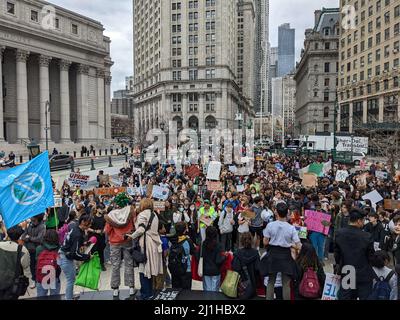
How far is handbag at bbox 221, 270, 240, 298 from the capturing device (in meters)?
5.91

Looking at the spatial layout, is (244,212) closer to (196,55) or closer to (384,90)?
(384,90)

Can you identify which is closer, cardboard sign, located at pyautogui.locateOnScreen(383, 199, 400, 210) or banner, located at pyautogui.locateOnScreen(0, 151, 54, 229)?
banner, located at pyautogui.locateOnScreen(0, 151, 54, 229)

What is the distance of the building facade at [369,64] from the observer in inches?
1996

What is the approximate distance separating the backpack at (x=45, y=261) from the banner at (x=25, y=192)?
86 centimetres

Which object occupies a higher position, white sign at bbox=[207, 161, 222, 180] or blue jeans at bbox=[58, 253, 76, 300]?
white sign at bbox=[207, 161, 222, 180]

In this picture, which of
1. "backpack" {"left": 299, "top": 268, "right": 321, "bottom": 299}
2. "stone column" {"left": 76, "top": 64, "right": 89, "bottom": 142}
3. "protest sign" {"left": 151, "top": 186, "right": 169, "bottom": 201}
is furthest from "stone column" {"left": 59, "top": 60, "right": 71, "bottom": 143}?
"backpack" {"left": 299, "top": 268, "right": 321, "bottom": 299}

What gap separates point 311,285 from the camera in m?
5.70

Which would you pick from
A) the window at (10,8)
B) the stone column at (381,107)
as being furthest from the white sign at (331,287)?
the window at (10,8)

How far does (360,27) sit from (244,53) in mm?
86761

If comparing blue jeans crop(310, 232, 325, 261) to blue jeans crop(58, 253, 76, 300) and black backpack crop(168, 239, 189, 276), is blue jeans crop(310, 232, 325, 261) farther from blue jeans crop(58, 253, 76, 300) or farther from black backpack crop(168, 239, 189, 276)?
blue jeans crop(58, 253, 76, 300)

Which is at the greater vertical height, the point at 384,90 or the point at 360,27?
the point at 360,27

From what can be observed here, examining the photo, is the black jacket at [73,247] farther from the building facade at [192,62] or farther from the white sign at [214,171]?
the building facade at [192,62]

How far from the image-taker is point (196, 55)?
9012 cm
